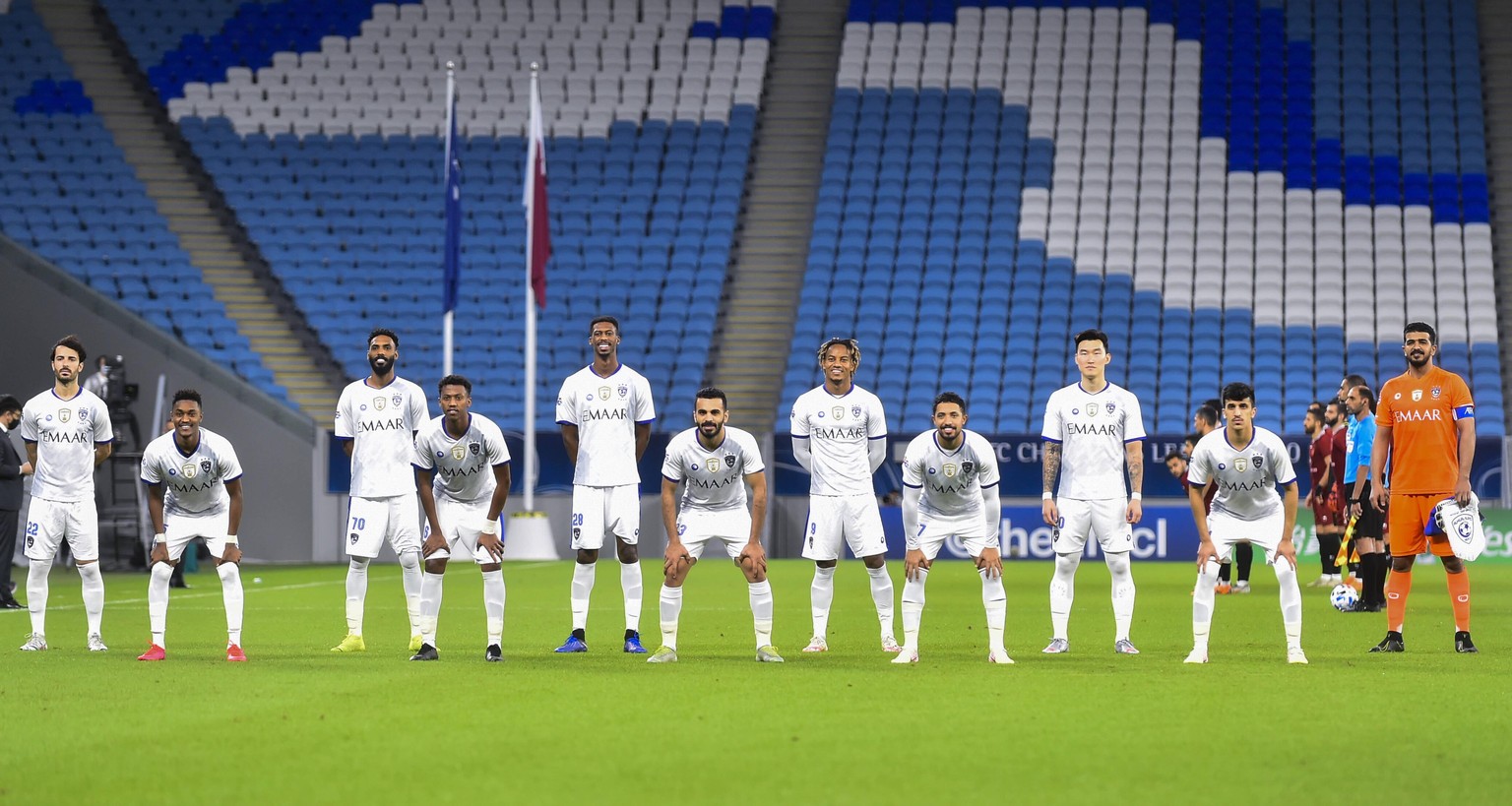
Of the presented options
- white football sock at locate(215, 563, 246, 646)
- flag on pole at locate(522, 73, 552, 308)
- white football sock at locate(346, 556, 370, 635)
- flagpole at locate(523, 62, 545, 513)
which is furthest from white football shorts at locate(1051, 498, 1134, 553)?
flag on pole at locate(522, 73, 552, 308)

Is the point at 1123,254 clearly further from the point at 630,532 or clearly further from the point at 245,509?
the point at 630,532

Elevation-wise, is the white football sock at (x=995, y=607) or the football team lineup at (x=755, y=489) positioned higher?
the football team lineup at (x=755, y=489)

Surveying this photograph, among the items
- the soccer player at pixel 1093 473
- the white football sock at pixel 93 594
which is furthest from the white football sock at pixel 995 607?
the white football sock at pixel 93 594

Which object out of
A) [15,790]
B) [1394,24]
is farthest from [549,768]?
[1394,24]

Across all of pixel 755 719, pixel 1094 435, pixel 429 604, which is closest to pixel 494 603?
pixel 429 604

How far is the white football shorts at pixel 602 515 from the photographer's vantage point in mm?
12000

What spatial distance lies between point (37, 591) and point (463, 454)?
354 centimetres

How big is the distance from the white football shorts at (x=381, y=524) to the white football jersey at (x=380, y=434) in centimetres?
7

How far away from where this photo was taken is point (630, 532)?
12.0 m

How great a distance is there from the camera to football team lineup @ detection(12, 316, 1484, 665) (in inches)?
449

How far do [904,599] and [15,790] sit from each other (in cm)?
622

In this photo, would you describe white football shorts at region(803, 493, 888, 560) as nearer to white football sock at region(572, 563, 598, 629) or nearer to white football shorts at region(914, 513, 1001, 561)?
white football shorts at region(914, 513, 1001, 561)

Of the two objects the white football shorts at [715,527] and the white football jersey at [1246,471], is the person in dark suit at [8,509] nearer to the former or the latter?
the white football shorts at [715,527]

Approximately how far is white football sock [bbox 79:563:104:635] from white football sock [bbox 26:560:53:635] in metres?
0.28
